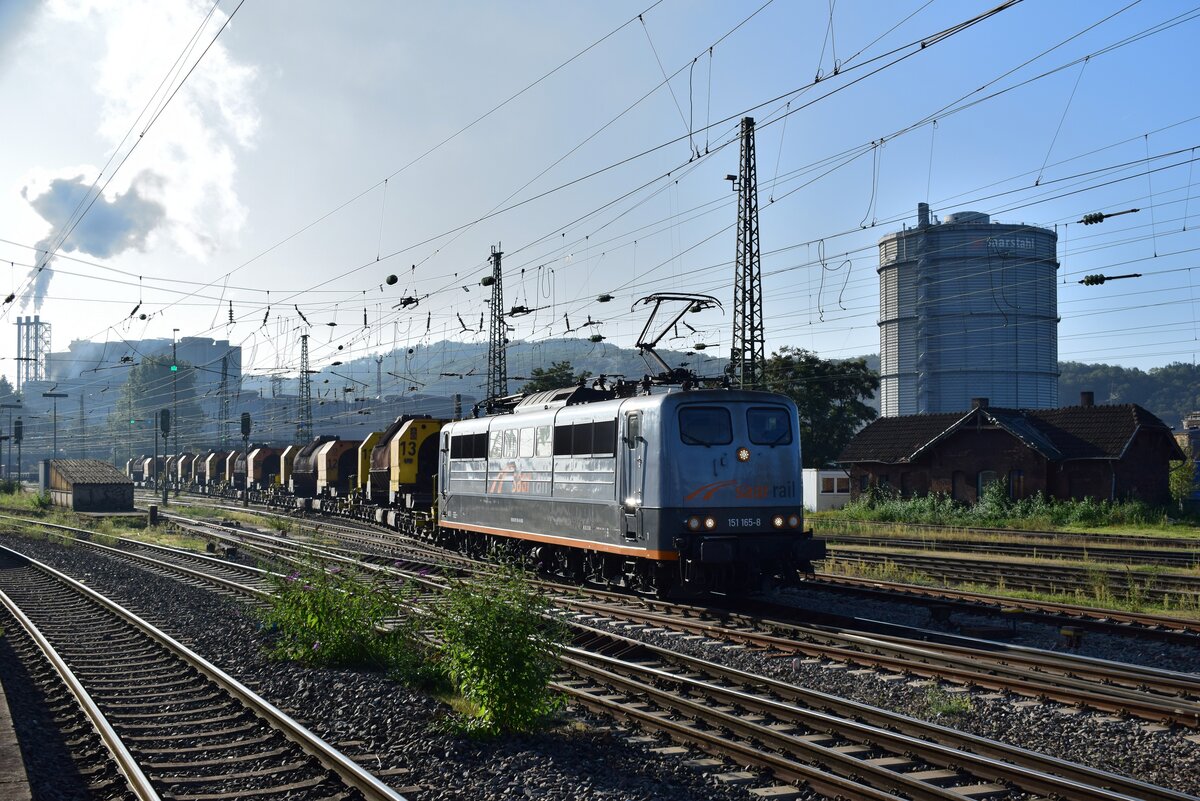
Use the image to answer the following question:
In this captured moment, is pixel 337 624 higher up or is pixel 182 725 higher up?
pixel 337 624

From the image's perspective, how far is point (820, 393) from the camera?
57875 millimetres

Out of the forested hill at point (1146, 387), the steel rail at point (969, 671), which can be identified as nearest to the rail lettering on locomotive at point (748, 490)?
the steel rail at point (969, 671)

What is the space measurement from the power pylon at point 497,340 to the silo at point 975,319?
39972 mm

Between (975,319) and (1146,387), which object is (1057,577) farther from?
(1146,387)

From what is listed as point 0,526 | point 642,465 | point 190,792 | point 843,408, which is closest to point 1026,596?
point 642,465

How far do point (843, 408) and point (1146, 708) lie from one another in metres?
51.6

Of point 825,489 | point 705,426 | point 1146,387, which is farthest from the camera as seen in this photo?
point 1146,387

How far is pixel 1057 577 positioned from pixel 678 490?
9811 millimetres

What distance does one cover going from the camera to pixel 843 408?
2354 inches

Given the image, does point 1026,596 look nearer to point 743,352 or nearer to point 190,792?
point 743,352

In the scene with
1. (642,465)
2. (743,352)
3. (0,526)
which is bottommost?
(0,526)

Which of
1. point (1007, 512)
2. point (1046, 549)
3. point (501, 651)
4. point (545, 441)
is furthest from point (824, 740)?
point (1007, 512)

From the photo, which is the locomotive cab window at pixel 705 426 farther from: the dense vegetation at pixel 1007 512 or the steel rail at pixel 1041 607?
the dense vegetation at pixel 1007 512

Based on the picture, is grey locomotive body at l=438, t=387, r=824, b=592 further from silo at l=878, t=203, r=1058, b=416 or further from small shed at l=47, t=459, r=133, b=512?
silo at l=878, t=203, r=1058, b=416
